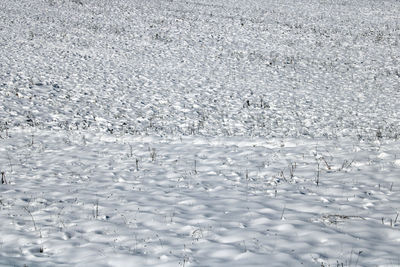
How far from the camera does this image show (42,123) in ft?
45.0

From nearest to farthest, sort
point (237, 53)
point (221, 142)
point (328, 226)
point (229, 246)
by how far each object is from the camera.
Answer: point (229, 246)
point (328, 226)
point (221, 142)
point (237, 53)

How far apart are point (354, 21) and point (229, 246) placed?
36.7 m

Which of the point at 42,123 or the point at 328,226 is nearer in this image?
the point at 328,226

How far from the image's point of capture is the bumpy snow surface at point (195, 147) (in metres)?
6.19

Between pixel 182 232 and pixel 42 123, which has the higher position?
pixel 42 123

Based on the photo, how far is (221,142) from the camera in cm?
1243

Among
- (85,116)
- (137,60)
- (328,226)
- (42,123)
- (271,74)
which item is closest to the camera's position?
(328,226)

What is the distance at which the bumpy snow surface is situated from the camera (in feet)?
20.3

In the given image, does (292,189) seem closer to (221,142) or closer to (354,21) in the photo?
(221,142)

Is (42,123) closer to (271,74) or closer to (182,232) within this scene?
(182,232)

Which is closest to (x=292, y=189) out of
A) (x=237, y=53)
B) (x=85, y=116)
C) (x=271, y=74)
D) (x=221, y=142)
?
(x=221, y=142)

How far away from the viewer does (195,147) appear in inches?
470

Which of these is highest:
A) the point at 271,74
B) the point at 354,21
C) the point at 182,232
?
the point at 354,21

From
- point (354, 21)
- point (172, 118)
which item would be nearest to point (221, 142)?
point (172, 118)
